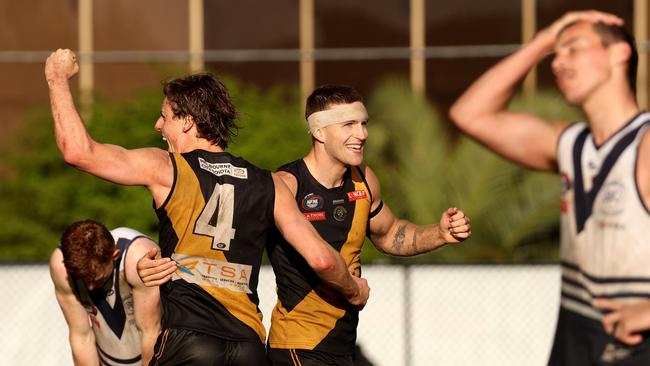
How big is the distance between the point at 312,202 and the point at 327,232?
0.20m

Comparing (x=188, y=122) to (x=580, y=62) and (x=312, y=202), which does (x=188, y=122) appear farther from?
(x=580, y=62)

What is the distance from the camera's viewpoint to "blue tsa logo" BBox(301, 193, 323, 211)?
687 cm

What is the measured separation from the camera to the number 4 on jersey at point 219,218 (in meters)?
5.72

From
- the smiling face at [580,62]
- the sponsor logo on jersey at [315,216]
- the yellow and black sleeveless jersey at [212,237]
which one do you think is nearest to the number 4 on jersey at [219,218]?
the yellow and black sleeveless jersey at [212,237]

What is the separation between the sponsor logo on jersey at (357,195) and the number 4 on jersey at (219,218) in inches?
53.1

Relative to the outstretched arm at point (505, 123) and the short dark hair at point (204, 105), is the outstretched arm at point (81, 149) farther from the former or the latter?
the outstretched arm at point (505, 123)

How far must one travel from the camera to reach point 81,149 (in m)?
5.30

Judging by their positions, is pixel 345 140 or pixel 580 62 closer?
pixel 580 62

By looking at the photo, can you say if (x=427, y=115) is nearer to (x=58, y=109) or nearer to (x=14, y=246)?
(x=14, y=246)

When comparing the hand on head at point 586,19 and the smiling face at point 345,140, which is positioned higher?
the hand on head at point 586,19

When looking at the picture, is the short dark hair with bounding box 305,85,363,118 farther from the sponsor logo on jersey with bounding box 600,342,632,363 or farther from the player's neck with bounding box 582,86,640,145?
the sponsor logo on jersey with bounding box 600,342,632,363

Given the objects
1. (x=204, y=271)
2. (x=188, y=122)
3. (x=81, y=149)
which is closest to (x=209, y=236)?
(x=204, y=271)

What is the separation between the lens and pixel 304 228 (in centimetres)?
575

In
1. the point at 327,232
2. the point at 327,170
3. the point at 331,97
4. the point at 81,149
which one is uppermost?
the point at 331,97
